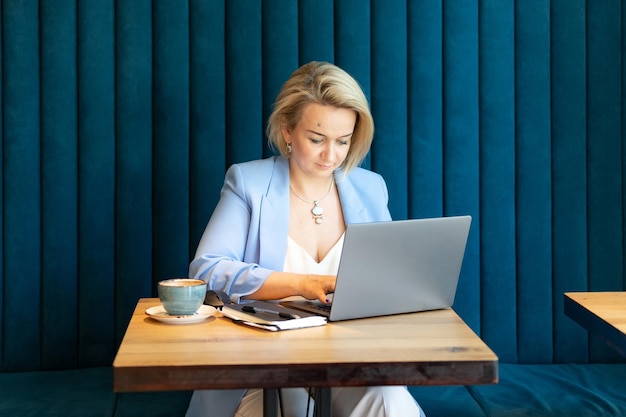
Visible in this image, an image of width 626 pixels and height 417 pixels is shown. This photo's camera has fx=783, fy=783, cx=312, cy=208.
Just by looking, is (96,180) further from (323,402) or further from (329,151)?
(323,402)

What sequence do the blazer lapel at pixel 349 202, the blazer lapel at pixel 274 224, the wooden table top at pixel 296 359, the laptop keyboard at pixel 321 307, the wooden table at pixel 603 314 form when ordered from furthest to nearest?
the blazer lapel at pixel 349 202
the blazer lapel at pixel 274 224
the laptop keyboard at pixel 321 307
the wooden table at pixel 603 314
the wooden table top at pixel 296 359

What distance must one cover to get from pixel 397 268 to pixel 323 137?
0.60 metres

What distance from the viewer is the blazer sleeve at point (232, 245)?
1.84 m

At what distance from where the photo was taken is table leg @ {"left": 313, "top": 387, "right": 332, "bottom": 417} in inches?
58.0

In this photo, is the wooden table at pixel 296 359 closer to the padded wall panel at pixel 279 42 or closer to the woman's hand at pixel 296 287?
the woman's hand at pixel 296 287

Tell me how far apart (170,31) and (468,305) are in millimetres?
1326

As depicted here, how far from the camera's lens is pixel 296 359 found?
1304mm

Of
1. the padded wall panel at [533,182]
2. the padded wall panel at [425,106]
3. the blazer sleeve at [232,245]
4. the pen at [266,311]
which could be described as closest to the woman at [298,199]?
the blazer sleeve at [232,245]

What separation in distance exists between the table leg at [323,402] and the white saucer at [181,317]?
0.29 meters

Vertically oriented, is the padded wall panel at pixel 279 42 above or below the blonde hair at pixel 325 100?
above

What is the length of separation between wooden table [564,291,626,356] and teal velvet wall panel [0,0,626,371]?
0.70 metres

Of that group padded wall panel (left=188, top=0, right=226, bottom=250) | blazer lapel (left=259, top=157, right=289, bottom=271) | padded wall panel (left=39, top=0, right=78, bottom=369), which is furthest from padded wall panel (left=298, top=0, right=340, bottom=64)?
padded wall panel (left=39, top=0, right=78, bottom=369)

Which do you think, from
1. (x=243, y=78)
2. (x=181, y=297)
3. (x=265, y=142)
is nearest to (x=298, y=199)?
(x=265, y=142)

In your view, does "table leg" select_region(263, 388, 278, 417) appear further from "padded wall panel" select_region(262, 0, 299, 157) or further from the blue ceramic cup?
"padded wall panel" select_region(262, 0, 299, 157)
